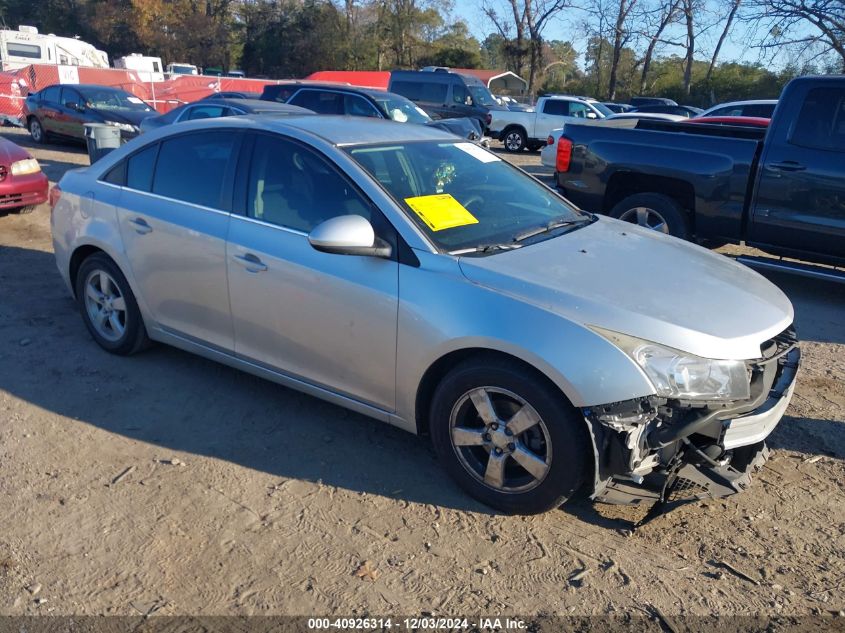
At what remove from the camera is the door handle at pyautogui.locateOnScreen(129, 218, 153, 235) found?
444cm

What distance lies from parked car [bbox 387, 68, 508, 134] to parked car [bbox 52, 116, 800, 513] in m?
17.9

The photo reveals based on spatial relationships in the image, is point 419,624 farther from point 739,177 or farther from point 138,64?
point 138,64

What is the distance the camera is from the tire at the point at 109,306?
475 centimetres

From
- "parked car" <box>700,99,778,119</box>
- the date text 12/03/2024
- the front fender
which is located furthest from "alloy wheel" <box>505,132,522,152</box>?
the date text 12/03/2024

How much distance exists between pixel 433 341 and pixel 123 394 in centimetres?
225

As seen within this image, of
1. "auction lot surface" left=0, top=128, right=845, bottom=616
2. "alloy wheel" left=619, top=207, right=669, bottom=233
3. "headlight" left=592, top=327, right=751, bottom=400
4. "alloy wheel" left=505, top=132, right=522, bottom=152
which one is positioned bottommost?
"auction lot surface" left=0, top=128, right=845, bottom=616

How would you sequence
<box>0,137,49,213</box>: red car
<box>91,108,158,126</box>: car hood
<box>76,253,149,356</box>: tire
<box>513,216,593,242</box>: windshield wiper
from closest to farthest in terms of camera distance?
<box>513,216,593,242</box>: windshield wiper, <box>76,253,149,356</box>: tire, <box>0,137,49,213</box>: red car, <box>91,108,158,126</box>: car hood

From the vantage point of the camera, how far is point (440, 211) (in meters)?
3.64

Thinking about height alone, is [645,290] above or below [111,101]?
below

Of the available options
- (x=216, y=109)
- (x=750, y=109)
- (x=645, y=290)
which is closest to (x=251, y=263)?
(x=645, y=290)

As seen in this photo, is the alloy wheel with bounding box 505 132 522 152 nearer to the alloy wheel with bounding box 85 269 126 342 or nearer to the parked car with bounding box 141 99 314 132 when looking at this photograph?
the parked car with bounding box 141 99 314 132

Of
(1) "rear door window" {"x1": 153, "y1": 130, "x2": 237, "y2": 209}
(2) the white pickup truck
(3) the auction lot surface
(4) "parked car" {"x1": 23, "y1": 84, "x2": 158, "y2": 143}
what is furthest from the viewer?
(2) the white pickup truck

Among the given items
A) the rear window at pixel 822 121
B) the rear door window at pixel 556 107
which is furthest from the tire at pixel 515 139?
the rear window at pixel 822 121

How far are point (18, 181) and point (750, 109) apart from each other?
12920 millimetres
